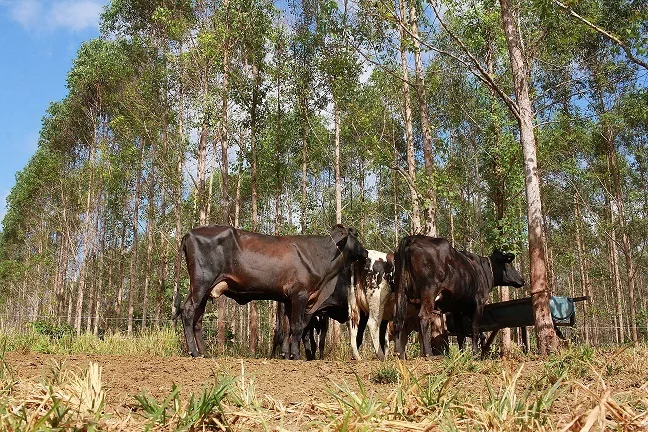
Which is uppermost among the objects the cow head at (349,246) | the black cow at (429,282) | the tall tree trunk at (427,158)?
the tall tree trunk at (427,158)

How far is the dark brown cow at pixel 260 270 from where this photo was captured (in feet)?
33.1

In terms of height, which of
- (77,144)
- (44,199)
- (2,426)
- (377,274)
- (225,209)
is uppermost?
(77,144)

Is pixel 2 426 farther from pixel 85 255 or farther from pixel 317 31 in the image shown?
pixel 85 255

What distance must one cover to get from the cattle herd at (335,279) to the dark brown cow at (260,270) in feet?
0.06

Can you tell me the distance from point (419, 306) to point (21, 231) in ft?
143

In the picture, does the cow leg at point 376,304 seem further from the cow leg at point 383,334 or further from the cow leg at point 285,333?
the cow leg at point 285,333

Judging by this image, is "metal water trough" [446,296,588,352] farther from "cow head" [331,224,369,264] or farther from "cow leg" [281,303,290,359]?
"cow leg" [281,303,290,359]

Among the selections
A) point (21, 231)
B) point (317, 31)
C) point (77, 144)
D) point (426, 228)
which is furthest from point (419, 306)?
point (21, 231)

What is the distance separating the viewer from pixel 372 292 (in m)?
11.7

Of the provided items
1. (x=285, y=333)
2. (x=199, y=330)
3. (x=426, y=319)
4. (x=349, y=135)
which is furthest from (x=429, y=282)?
(x=349, y=135)

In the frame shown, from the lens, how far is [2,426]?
2500 mm

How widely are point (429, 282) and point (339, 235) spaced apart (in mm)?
2426

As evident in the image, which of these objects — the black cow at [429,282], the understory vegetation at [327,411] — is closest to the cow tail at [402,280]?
the black cow at [429,282]

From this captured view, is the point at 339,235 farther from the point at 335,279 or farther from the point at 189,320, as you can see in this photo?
the point at 189,320
